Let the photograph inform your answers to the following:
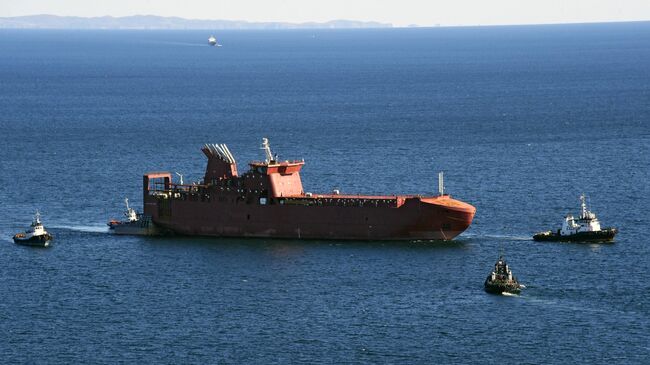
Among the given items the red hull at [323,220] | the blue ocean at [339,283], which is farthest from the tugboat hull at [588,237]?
the red hull at [323,220]

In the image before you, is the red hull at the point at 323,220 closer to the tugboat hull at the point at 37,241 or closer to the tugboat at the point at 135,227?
the tugboat at the point at 135,227

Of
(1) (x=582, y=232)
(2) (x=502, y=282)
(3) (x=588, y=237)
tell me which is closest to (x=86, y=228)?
(2) (x=502, y=282)

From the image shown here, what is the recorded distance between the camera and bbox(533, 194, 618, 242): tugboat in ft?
381

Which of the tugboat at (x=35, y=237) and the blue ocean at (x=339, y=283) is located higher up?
the tugboat at (x=35, y=237)

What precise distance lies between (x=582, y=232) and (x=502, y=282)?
20.1 meters

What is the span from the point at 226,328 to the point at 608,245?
3819 centimetres

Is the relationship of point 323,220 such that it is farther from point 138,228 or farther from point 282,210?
point 138,228

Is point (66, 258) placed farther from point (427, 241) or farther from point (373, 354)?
point (373, 354)

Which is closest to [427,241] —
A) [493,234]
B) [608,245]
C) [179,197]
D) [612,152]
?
[493,234]

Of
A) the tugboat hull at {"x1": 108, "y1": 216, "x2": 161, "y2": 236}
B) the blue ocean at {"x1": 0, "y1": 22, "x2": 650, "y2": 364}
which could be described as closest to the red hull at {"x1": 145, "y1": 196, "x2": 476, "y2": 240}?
the tugboat hull at {"x1": 108, "y1": 216, "x2": 161, "y2": 236}

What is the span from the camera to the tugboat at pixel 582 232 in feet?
381

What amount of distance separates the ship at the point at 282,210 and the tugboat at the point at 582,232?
23.0 feet

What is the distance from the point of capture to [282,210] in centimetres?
12012

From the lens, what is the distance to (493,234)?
397 feet
